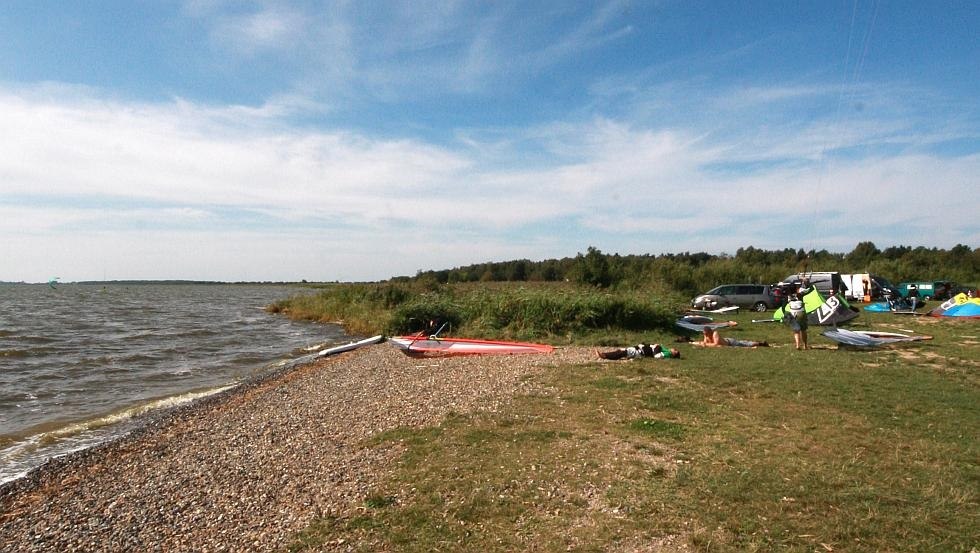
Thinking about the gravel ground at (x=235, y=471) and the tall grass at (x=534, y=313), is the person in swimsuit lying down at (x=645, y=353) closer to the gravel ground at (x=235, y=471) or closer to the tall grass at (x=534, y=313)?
the gravel ground at (x=235, y=471)

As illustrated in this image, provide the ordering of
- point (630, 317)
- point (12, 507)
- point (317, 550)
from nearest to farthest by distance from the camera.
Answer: point (317, 550)
point (12, 507)
point (630, 317)

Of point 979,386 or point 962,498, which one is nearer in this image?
point 962,498

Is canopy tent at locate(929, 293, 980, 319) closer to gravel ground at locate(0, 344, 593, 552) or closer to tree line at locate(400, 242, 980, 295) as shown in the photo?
tree line at locate(400, 242, 980, 295)

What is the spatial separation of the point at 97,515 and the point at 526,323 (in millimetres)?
16058

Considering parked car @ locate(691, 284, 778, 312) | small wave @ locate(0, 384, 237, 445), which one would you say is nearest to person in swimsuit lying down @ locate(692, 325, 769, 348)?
small wave @ locate(0, 384, 237, 445)

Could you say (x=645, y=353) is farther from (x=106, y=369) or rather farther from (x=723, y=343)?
(x=106, y=369)

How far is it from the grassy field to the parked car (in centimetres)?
1952

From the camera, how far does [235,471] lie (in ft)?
24.4

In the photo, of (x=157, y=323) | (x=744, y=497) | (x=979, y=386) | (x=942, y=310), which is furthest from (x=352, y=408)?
(x=157, y=323)

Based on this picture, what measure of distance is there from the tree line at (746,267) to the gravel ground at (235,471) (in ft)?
78.5

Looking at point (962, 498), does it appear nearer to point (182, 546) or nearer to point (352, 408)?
point (182, 546)

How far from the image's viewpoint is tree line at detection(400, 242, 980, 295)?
37.1 metres

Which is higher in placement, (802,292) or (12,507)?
(802,292)

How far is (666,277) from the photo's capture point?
127 feet
